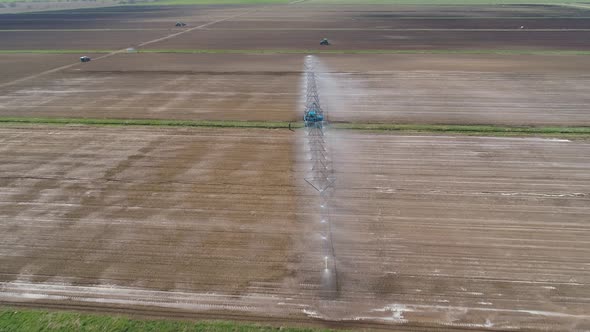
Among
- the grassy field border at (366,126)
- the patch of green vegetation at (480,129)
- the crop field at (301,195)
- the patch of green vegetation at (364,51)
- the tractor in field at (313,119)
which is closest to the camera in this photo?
the crop field at (301,195)

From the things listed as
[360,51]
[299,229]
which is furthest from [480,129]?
[360,51]

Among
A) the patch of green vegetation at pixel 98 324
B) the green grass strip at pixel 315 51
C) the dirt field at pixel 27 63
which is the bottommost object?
the patch of green vegetation at pixel 98 324

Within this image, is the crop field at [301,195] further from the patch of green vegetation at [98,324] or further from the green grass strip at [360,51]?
the green grass strip at [360,51]

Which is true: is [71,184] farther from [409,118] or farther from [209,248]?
[409,118]

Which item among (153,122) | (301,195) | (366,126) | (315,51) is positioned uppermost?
(315,51)

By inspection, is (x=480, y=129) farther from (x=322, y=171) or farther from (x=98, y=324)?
(x=98, y=324)

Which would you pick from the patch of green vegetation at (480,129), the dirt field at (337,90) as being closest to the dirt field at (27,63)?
the dirt field at (337,90)

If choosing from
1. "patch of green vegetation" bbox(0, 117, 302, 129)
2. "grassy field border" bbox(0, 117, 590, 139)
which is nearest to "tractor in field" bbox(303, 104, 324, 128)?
"grassy field border" bbox(0, 117, 590, 139)
